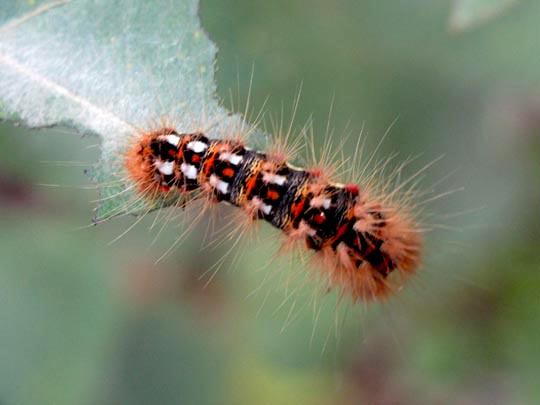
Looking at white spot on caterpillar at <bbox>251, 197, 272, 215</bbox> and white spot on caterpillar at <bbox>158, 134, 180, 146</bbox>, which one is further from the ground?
white spot on caterpillar at <bbox>158, 134, 180, 146</bbox>

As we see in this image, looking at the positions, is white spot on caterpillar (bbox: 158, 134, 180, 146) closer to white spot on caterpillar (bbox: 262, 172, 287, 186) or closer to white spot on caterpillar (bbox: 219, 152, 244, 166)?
white spot on caterpillar (bbox: 219, 152, 244, 166)

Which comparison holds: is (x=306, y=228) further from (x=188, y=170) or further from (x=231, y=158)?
(x=188, y=170)

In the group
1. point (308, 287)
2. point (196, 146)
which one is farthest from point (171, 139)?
point (308, 287)

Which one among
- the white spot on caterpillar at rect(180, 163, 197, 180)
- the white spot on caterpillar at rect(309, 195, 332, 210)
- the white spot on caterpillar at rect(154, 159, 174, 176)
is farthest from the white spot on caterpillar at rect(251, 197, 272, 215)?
Result: the white spot on caterpillar at rect(154, 159, 174, 176)

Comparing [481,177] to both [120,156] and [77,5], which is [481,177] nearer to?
[120,156]

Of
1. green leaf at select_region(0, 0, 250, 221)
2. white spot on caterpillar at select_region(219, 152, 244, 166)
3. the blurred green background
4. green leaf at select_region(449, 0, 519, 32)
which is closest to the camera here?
green leaf at select_region(0, 0, 250, 221)

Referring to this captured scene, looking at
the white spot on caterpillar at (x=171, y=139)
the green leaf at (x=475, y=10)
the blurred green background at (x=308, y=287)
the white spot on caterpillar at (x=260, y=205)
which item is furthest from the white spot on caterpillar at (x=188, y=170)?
the green leaf at (x=475, y=10)

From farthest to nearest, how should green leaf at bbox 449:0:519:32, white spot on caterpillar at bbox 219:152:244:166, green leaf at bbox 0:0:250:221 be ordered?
1. green leaf at bbox 449:0:519:32
2. white spot on caterpillar at bbox 219:152:244:166
3. green leaf at bbox 0:0:250:221
